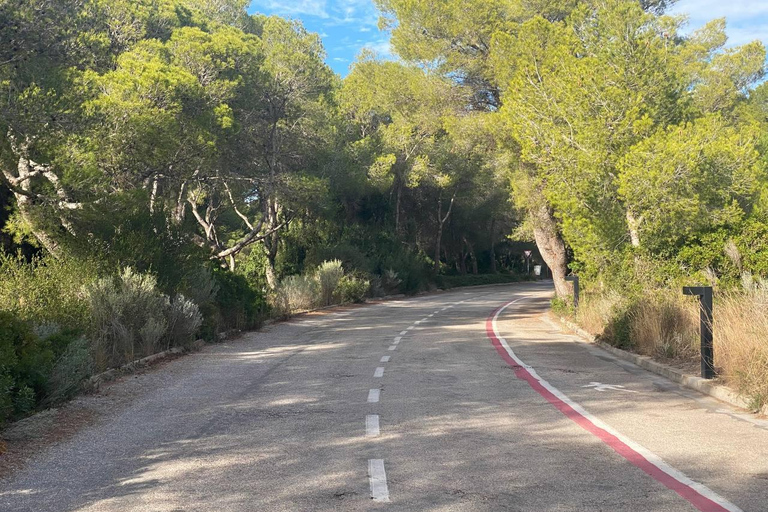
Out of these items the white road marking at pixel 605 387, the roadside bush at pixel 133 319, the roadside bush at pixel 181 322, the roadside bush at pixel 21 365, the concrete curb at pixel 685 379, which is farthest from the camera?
the roadside bush at pixel 181 322

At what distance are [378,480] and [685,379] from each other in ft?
24.1

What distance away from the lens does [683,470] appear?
6418mm

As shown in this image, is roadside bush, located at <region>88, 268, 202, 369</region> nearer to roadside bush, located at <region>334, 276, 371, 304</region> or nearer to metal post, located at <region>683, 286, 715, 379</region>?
metal post, located at <region>683, 286, 715, 379</region>

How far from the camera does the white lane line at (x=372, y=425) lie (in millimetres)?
7934

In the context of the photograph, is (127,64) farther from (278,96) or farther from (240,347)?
(240,347)

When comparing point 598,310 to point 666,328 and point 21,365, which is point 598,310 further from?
point 21,365

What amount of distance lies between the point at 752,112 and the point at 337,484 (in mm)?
38118

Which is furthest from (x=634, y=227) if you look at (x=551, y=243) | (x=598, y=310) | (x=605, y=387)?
(x=605, y=387)

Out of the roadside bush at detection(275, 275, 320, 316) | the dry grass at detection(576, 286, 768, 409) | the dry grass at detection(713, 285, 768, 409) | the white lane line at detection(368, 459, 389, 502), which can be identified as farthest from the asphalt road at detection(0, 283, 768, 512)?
the roadside bush at detection(275, 275, 320, 316)

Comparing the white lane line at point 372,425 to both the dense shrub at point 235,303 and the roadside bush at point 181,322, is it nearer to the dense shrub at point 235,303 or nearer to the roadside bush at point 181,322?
the roadside bush at point 181,322

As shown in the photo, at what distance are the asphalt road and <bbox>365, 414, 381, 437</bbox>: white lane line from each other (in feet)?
0.18

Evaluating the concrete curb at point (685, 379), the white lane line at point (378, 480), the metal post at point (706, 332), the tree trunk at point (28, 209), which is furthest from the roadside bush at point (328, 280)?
the white lane line at point (378, 480)

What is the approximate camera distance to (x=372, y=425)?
8.36m

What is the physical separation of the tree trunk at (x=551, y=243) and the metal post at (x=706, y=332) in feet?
Result: 57.0
